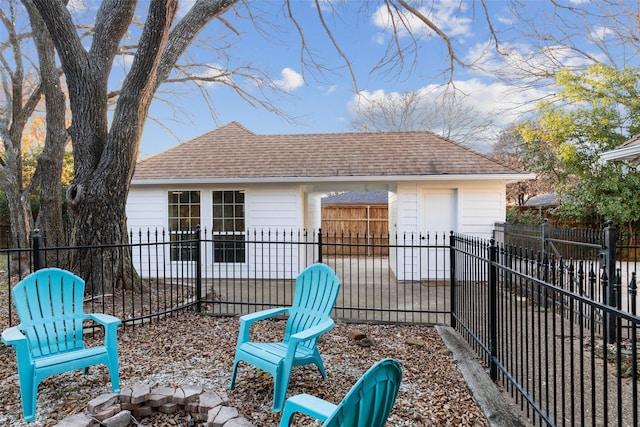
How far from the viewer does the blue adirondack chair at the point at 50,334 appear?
3.12 m

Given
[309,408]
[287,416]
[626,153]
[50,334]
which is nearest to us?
[309,408]

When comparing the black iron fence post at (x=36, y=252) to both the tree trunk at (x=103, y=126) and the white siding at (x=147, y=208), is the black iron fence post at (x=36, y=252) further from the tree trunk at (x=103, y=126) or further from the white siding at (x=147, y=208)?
the white siding at (x=147, y=208)

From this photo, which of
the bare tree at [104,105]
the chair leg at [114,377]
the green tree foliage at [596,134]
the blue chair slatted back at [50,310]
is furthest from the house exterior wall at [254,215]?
the green tree foliage at [596,134]

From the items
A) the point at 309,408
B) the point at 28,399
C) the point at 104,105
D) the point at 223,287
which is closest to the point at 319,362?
the point at 309,408

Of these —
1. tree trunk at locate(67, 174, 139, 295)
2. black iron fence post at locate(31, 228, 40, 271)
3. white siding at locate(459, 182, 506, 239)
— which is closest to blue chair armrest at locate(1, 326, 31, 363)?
black iron fence post at locate(31, 228, 40, 271)

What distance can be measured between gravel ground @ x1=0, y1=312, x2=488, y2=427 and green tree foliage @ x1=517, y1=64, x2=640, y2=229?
1158 cm

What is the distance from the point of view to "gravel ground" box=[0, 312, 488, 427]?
3.19 metres

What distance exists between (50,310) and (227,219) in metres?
6.89

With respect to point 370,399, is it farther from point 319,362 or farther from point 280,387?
point 319,362

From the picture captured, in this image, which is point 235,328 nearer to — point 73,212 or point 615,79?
point 73,212

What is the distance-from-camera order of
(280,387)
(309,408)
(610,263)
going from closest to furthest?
(309,408) < (280,387) < (610,263)

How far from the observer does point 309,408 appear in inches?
85.7

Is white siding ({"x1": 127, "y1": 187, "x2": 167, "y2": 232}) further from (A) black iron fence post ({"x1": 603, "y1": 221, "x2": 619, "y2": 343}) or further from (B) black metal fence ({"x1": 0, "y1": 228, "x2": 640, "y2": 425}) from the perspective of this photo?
(A) black iron fence post ({"x1": 603, "y1": 221, "x2": 619, "y2": 343})

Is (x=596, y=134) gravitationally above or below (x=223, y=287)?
above
